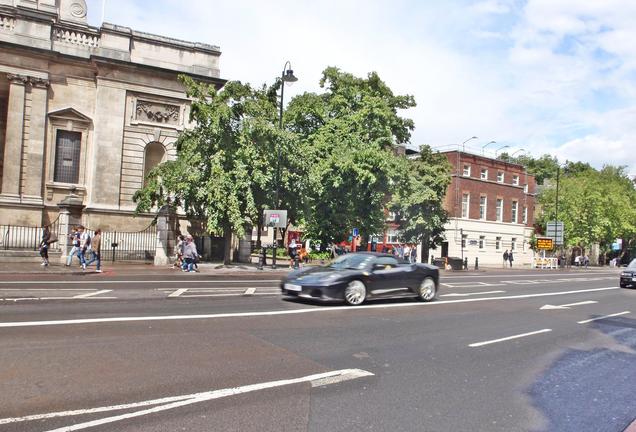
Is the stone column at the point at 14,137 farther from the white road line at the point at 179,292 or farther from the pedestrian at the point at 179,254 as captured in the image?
the white road line at the point at 179,292

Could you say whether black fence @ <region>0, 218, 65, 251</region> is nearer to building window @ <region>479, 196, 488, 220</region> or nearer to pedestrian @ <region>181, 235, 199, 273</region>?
pedestrian @ <region>181, 235, 199, 273</region>

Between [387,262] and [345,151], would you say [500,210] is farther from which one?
[387,262]

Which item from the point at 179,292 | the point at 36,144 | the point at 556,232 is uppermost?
the point at 36,144

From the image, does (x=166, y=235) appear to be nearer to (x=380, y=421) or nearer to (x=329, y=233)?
(x=329, y=233)

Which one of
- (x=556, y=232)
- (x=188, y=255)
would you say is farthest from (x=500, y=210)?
(x=188, y=255)

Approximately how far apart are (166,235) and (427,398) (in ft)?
74.0

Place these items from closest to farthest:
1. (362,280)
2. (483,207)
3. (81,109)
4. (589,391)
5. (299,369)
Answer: (589,391), (299,369), (362,280), (81,109), (483,207)

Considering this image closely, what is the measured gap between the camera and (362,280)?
1270cm

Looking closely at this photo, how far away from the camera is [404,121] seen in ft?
131

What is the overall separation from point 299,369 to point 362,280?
6.50m

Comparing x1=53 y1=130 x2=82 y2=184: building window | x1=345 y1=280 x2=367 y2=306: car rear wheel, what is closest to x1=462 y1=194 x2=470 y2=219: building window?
x1=53 y1=130 x2=82 y2=184: building window

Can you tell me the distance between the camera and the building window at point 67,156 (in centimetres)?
3152

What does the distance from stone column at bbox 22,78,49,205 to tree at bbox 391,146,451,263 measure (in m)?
23.9

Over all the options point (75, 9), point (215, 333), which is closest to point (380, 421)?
point (215, 333)
